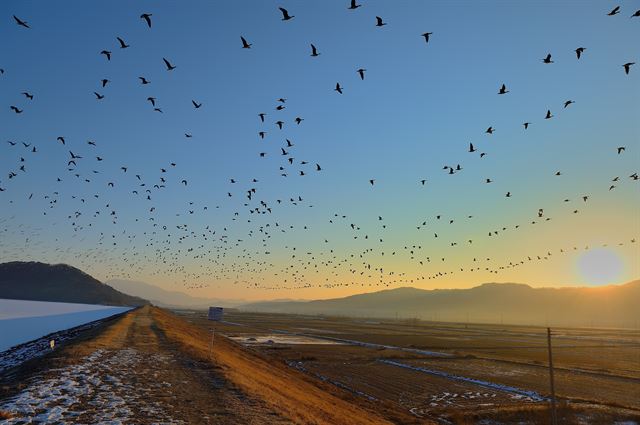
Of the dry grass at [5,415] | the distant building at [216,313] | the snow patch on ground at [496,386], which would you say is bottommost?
the snow patch on ground at [496,386]

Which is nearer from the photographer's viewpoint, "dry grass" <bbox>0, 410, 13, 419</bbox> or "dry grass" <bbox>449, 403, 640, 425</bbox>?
"dry grass" <bbox>0, 410, 13, 419</bbox>

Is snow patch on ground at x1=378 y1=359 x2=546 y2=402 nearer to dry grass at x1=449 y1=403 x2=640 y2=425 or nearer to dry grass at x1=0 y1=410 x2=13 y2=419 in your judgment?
dry grass at x1=449 y1=403 x2=640 y2=425

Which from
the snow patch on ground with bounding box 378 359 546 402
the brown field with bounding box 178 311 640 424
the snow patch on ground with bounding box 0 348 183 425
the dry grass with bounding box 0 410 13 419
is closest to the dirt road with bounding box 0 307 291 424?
the snow patch on ground with bounding box 0 348 183 425

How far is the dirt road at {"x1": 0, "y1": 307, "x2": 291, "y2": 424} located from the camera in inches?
571

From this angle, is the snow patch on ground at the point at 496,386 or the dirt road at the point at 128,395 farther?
the snow patch on ground at the point at 496,386

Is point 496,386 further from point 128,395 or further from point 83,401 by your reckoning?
point 83,401

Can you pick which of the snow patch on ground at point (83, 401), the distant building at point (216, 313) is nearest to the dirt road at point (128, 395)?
the snow patch on ground at point (83, 401)

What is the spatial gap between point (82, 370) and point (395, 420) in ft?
56.4

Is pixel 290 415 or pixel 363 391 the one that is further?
pixel 363 391

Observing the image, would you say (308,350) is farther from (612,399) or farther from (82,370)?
(82,370)

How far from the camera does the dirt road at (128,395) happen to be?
1449 centimetres

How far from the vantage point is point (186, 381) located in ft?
70.1

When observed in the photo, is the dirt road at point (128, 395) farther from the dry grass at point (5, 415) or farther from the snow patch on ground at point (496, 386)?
the snow patch on ground at point (496, 386)

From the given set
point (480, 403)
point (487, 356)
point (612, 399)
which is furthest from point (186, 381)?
point (487, 356)
